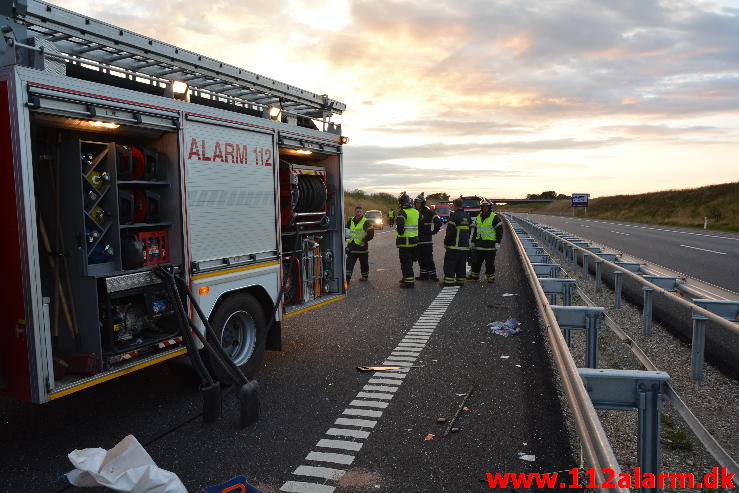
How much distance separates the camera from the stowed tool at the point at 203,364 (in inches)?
178

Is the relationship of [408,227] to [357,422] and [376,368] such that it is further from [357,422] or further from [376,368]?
[357,422]

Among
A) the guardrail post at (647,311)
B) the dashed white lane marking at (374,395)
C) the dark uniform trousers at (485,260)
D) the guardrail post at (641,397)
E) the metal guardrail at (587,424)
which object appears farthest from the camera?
the dark uniform trousers at (485,260)

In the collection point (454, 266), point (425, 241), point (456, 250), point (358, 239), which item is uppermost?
point (358, 239)

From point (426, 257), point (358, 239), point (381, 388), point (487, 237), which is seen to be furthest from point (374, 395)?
point (426, 257)

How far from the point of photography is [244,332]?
6117mm

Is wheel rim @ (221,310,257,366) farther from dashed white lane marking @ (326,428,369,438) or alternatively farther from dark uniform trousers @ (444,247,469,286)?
dark uniform trousers @ (444,247,469,286)

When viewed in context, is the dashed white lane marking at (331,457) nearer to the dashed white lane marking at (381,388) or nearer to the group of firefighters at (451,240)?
the dashed white lane marking at (381,388)

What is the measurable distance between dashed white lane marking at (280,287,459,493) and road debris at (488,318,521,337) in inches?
32.8

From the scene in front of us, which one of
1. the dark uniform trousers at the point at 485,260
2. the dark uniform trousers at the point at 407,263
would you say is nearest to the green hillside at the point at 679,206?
the dark uniform trousers at the point at 485,260

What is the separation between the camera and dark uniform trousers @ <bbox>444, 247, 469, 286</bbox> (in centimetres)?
1232

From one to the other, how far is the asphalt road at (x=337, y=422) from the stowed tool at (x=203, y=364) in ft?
0.44

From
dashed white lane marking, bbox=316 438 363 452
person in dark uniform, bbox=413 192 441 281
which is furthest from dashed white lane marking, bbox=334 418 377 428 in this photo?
person in dark uniform, bbox=413 192 441 281

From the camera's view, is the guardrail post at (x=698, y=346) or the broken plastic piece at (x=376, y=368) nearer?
the guardrail post at (x=698, y=346)

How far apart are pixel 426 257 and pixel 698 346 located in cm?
829
